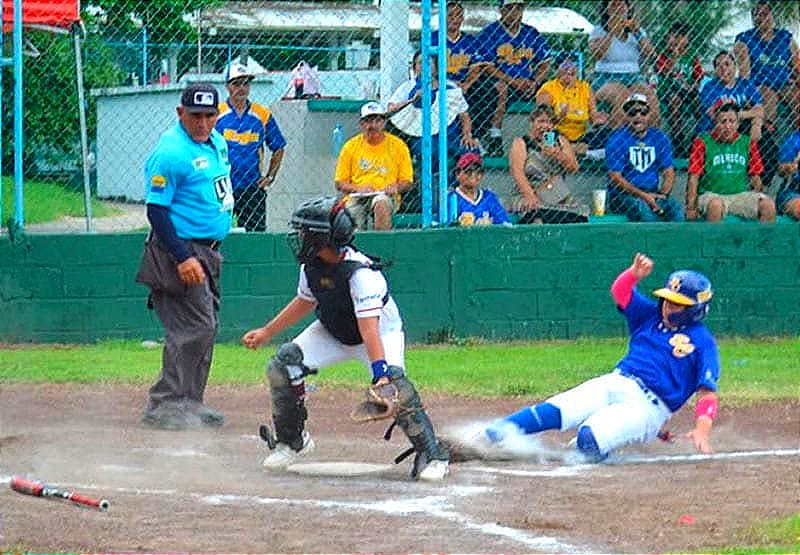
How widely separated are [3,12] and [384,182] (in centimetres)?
341

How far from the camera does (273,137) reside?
13109 millimetres

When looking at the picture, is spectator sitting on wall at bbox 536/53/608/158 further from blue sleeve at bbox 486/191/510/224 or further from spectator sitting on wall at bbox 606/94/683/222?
blue sleeve at bbox 486/191/510/224

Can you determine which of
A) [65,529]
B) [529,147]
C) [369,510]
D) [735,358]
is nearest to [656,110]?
[529,147]

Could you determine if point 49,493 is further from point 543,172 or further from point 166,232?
point 543,172

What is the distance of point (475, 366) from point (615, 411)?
374 cm

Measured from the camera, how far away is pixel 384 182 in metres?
12.8

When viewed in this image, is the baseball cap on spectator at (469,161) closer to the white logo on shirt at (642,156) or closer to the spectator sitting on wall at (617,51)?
the white logo on shirt at (642,156)

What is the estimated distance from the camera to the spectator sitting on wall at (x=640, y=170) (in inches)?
524

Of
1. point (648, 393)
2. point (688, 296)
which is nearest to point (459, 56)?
point (688, 296)

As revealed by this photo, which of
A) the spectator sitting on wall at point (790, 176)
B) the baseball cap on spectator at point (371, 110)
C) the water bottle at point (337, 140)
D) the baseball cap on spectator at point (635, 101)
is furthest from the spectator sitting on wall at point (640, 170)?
the water bottle at point (337, 140)

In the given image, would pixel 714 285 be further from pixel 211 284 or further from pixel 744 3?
pixel 744 3

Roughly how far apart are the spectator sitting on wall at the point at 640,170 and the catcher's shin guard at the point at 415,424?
632cm

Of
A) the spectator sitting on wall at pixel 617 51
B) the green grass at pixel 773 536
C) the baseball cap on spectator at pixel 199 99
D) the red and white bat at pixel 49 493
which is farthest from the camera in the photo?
the spectator sitting on wall at pixel 617 51

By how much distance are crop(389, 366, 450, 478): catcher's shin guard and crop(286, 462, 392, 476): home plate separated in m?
→ 0.34
